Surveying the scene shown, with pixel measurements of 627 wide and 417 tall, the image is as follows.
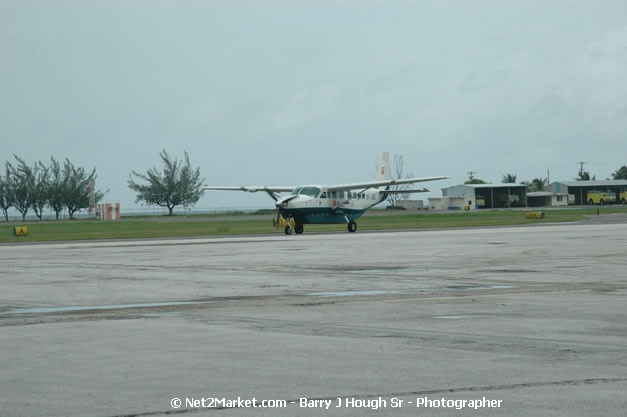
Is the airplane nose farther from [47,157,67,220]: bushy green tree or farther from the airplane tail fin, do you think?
[47,157,67,220]: bushy green tree

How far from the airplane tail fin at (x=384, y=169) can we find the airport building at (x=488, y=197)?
81.3 metres

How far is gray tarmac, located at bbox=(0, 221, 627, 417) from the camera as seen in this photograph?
6172mm

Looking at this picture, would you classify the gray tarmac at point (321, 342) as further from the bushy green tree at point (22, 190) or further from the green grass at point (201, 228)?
the bushy green tree at point (22, 190)

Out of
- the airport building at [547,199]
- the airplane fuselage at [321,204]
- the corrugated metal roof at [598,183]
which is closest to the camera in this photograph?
the airplane fuselage at [321,204]

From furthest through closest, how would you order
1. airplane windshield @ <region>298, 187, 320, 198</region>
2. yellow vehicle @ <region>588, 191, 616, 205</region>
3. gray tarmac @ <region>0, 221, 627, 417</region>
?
yellow vehicle @ <region>588, 191, 616, 205</region> < airplane windshield @ <region>298, 187, 320, 198</region> < gray tarmac @ <region>0, 221, 627, 417</region>

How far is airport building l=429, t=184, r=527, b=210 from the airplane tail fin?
8132cm

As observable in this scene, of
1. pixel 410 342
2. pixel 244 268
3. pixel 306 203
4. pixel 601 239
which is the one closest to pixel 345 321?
pixel 410 342

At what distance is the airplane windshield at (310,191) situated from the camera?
168 feet

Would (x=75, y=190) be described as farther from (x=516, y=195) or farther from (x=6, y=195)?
(x=516, y=195)

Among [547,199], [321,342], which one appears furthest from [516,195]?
[321,342]

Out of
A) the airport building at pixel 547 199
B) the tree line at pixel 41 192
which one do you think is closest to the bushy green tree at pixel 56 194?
the tree line at pixel 41 192

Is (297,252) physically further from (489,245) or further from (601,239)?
(601,239)

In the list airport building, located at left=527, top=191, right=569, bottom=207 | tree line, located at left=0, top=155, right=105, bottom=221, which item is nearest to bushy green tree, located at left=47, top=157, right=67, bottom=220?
tree line, located at left=0, top=155, right=105, bottom=221

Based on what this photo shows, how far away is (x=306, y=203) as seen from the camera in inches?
1988
